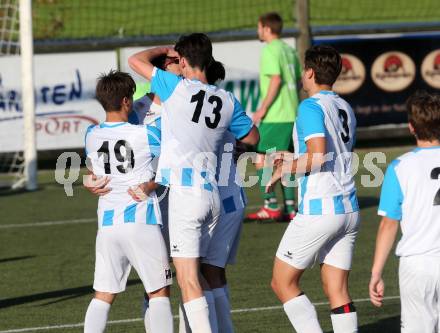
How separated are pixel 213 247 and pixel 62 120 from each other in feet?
34.3

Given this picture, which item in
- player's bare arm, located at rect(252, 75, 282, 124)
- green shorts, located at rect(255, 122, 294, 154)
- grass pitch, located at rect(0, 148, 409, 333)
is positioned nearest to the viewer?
grass pitch, located at rect(0, 148, 409, 333)

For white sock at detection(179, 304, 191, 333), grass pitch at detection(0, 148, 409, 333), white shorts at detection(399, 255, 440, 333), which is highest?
white shorts at detection(399, 255, 440, 333)

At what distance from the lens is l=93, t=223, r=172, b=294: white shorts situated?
6.98 m

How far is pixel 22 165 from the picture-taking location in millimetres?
16438

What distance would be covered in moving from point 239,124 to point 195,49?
559mm

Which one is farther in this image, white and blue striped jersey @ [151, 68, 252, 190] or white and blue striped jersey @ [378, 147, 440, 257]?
white and blue striped jersey @ [151, 68, 252, 190]

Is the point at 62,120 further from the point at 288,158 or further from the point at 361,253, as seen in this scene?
the point at 288,158

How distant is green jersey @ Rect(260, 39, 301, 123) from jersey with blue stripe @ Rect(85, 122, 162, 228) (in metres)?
5.81

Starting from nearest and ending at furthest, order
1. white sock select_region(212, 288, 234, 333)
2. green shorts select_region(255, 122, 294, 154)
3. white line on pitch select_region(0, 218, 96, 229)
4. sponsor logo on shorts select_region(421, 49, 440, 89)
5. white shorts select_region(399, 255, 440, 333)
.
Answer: white shorts select_region(399, 255, 440, 333) < white sock select_region(212, 288, 234, 333) < green shorts select_region(255, 122, 294, 154) < white line on pitch select_region(0, 218, 96, 229) < sponsor logo on shorts select_region(421, 49, 440, 89)

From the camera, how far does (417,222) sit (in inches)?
233

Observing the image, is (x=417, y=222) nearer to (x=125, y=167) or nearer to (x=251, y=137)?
(x=251, y=137)

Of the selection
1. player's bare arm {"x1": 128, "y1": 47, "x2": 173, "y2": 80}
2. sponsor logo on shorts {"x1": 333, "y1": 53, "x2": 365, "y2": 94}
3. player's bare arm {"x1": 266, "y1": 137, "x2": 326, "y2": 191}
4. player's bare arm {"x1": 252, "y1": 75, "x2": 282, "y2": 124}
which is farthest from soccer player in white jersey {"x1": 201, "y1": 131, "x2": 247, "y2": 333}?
sponsor logo on shorts {"x1": 333, "y1": 53, "x2": 365, "y2": 94}

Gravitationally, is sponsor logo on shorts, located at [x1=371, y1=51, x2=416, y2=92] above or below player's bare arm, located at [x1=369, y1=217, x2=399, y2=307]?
above

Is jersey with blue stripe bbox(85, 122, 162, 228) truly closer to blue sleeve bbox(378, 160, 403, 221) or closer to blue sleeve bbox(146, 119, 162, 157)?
blue sleeve bbox(146, 119, 162, 157)
